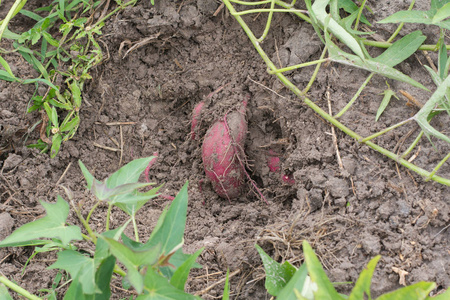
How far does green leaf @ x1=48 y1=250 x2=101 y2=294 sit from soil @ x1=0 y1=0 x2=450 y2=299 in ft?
1.42

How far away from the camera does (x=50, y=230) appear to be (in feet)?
3.62

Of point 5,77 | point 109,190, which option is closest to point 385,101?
point 109,190

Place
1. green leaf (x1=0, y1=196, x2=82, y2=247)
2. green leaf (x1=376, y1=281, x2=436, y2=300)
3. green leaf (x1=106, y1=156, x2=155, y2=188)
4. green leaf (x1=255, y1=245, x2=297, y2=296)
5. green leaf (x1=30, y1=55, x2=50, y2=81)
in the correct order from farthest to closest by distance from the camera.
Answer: green leaf (x1=30, y1=55, x2=50, y2=81) < green leaf (x1=255, y1=245, x2=297, y2=296) < green leaf (x1=106, y1=156, x2=155, y2=188) < green leaf (x1=0, y1=196, x2=82, y2=247) < green leaf (x1=376, y1=281, x2=436, y2=300)

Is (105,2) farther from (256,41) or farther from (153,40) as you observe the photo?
(256,41)

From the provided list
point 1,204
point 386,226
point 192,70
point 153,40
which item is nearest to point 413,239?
point 386,226

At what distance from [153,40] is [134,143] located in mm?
519

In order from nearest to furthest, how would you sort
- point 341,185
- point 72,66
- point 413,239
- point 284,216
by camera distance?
point 413,239, point 341,185, point 284,216, point 72,66

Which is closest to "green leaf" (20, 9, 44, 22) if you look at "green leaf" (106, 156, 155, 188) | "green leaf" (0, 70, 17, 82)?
"green leaf" (0, 70, 17, 82)

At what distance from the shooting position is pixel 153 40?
207 centimetres

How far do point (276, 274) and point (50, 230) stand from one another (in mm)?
700

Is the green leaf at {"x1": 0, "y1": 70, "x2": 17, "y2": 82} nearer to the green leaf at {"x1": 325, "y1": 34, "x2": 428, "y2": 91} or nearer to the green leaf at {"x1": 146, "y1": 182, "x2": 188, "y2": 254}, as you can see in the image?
the green leaf at {"x1": 146, "y1": 182, "x2": 188, "y2": 254}

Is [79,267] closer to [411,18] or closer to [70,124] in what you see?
[70,124]

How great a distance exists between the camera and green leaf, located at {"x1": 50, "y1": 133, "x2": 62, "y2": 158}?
188 centimetres

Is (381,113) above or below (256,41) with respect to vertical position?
below
